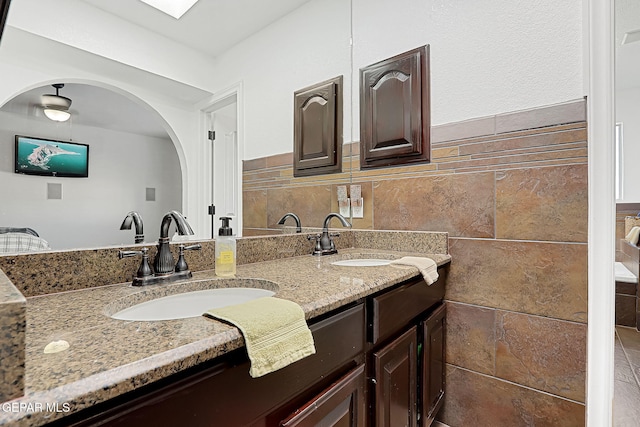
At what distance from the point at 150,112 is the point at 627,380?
3.04m

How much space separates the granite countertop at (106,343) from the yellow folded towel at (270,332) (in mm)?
22

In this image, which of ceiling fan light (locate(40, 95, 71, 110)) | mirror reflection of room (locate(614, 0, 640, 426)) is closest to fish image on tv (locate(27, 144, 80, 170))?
ceiling fan light (locate(40, 95, 71, 110))

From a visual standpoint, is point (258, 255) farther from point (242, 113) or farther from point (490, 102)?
point (490, 102)

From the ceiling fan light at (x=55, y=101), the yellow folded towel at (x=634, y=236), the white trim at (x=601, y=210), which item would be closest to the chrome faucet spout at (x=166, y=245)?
the ceiling fan light at (x=55, y=101)

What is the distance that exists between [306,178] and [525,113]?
1.09 metres

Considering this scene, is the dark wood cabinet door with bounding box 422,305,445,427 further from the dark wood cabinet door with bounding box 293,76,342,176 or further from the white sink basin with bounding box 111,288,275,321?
the dark wood cabinet door with bounding box 293,76,342,176

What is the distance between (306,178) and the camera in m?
1.78

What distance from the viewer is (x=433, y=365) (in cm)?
140

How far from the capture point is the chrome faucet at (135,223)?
0.95m

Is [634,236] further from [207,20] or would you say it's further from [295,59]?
[207,20]

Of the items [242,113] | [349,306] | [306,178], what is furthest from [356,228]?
[349,306]

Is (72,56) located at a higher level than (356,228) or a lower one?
higher

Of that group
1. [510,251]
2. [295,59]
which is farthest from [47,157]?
[510,251]

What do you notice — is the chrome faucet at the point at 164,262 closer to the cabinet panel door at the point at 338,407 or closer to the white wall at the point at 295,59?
the white wall at the point at 295,59
